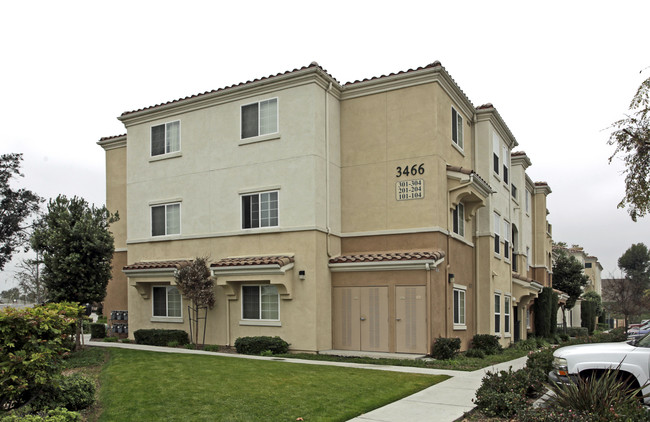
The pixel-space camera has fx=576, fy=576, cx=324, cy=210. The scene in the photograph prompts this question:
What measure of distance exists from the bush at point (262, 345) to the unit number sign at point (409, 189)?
20.8ft

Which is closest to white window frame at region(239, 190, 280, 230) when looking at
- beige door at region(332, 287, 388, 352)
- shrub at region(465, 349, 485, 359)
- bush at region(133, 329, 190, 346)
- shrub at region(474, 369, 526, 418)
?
beige door at region(332, 287, 388, 352)

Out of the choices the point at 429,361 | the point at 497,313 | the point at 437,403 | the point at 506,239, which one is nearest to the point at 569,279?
the point at 506,239

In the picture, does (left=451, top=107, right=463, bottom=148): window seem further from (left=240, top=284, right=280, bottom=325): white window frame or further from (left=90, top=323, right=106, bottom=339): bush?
(left=90, top=323, right=106, bottom=339): bush

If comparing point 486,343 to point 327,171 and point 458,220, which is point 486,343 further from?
point 327,171

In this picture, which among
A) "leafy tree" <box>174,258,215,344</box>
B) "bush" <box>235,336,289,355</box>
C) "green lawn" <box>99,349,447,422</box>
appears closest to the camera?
"green lawn" <box>99,349,447,422</box>

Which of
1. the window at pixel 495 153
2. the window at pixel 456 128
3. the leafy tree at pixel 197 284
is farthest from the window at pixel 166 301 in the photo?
the window at pixel 495 153

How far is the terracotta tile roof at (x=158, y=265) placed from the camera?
69.0 feet

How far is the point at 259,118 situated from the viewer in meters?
20.8

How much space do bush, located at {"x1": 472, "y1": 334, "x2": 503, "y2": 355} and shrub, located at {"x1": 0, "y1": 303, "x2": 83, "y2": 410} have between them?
15857 mm

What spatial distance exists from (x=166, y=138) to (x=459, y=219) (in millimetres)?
12061

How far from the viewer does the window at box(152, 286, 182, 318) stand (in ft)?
72.6

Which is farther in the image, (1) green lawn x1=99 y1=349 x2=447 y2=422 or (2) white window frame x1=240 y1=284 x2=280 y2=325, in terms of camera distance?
(2) white window frame x1=240 y1=284 x2=280 y2=325

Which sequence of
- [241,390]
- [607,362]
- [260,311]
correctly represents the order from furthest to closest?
[260,311]
[241,390]
[607,362]

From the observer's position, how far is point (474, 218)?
2338cm
